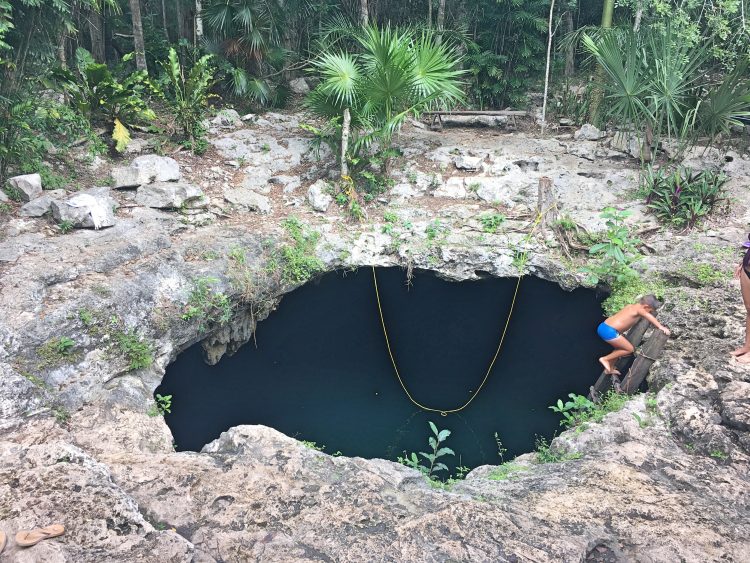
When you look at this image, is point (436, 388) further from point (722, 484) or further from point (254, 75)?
point (254, 75)

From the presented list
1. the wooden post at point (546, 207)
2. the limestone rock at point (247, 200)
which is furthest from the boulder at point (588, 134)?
the limestone rock at point (247, 200)

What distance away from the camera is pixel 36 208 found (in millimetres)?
6508

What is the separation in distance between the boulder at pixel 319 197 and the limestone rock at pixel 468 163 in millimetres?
2509

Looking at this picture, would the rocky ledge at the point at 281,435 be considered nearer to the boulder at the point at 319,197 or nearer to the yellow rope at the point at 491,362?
the boulder at the point at 319,197

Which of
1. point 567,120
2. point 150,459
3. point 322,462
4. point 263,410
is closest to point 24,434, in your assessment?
point 150,459

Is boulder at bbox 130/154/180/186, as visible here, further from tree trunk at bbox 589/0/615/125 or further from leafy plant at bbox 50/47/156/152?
tree trunk at bbox 589/0/615/125

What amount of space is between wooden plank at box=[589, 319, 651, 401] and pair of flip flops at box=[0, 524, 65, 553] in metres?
5.21

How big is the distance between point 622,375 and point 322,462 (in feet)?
13.0

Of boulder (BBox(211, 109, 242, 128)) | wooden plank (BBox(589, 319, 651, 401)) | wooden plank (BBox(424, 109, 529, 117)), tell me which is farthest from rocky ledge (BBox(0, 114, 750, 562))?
wooden plank (BBox(424, 109, 529, 117))

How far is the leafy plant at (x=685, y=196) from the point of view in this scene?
7.62 m

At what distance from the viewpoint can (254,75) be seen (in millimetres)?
11031

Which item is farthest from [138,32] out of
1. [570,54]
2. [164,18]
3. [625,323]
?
[570,54]

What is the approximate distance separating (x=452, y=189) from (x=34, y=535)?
297 inches

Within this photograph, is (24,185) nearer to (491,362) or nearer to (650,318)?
(491,362)
